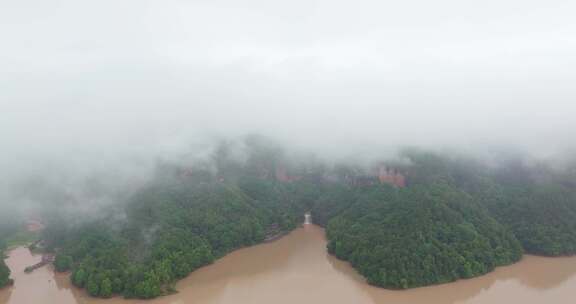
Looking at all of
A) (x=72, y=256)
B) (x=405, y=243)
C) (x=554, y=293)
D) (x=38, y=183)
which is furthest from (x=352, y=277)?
(x=38, y=183)

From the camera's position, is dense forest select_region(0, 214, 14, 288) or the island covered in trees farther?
dense forest select_region(0, 214, 14, 288)

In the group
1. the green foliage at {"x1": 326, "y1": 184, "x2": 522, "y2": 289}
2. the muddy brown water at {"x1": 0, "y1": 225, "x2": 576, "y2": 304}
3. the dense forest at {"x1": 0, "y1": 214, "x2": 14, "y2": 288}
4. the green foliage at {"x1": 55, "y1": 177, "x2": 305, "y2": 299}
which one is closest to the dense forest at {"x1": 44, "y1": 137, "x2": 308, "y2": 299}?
the green foliage at {"x1": 55, "y1": 177, "x2": 305, "y2": 299}

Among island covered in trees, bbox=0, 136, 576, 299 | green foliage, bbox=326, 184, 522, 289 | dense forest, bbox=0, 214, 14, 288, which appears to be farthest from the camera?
dense forest, bbox=0, 214, 14, 288

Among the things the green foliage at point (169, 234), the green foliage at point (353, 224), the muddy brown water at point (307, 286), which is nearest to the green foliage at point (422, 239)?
the green foliage at point (353, 224)

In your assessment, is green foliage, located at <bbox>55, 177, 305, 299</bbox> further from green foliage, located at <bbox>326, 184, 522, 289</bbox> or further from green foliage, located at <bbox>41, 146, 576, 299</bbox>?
green foliage, located at <bbox>326, 184, 522, 289</bbox>

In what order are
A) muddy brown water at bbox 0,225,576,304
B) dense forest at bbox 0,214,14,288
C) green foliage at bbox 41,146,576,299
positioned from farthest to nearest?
dense forest at bbox 0,214,14,288 → green foliage at bbox 41,146,576,299 → muddy brown water at bbox 0,225,576,304

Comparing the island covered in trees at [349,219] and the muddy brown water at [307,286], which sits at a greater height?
the island covered in trees at [349,219]

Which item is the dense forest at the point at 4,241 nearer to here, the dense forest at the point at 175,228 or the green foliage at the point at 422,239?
the dense forest at the point at 175,228
